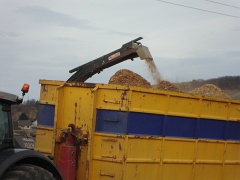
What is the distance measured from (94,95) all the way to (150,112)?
0.94 meters

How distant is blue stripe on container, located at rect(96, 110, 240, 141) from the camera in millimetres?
6531

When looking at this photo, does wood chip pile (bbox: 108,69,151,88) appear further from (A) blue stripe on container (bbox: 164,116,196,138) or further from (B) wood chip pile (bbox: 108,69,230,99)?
(A) blue stripe on container (bbox: 164,116,196,138)

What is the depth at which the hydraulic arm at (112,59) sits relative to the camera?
8.21 m

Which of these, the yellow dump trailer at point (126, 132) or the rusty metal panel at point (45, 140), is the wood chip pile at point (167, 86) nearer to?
the yellow dump trailer at point (126, 132)

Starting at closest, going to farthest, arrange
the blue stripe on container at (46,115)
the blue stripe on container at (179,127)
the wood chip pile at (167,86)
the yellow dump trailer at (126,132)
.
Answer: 1. the yellow dump trailer at (126,132)
2. the blue stripe on container at (179,127)
3. the blue stripe on container at (46,115)
4. the wood chip pile at (167,86)

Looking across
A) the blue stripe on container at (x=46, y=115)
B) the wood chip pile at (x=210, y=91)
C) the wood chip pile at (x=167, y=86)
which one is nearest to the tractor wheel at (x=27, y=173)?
the blue stripe on container at (x=46, y=115)

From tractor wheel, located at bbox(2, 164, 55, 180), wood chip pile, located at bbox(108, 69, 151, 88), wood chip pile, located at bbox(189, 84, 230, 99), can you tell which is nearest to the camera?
tractor wheel, located at bbox(2, 164, 55, 180)

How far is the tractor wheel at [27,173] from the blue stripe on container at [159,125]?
1883 millimetres

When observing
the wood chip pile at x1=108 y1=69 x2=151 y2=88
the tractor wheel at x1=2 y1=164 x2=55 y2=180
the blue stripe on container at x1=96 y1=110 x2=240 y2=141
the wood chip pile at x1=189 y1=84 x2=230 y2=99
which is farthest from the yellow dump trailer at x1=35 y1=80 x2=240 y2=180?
the tractor wheel at x1=2 y1=164 x2=55 y2=180

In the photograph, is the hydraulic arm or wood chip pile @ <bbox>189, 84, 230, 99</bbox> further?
wood chip pile @ <bbox>189, 84, 230, 99</bbox>

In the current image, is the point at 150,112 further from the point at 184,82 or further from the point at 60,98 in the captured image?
the point at 184,82

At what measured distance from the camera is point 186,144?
24.2 feet

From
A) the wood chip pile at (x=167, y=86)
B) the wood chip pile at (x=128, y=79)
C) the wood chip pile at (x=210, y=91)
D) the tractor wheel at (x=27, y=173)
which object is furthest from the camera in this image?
the wood chip pile at (x=210, y=91)

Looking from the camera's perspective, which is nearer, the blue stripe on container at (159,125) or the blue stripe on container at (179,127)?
the blue stripe on container at (159,125)
